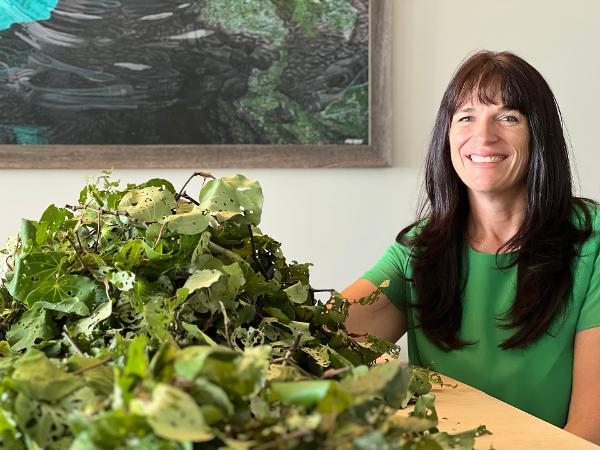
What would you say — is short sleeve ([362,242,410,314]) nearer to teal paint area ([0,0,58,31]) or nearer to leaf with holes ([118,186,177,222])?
leaf with holes ([118,186,177,222])

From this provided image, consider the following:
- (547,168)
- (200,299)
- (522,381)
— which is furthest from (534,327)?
(200,299)

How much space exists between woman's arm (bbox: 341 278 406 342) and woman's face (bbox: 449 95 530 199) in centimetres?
32

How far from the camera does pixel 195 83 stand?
2727mm

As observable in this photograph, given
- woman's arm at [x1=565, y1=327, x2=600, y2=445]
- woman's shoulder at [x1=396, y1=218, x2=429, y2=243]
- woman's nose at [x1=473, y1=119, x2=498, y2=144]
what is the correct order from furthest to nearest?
1. woman's shoulder at [x1=396, y1=218, x2=429, y2=243]
2. woman's nose at [x1=473, y1=119, x2=498, y2=144]
3. woman's arm at [x1=565, y1=327, x2=600, y2=445]

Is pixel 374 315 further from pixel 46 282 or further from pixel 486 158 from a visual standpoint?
pixel 46 282

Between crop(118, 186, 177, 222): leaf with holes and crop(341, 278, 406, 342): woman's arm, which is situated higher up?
crop(118, 186, 177, 222): leaf with holes

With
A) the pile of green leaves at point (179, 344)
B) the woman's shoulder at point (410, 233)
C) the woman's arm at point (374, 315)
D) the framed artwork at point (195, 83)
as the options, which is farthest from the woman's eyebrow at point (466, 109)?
the framed artwork at point (195, 83)

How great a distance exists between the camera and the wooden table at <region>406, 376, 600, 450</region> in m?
0.99

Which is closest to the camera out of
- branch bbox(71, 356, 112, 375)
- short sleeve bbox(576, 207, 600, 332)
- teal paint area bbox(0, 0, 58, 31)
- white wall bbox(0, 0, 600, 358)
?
branch bbox(71, 356, 112, 375)

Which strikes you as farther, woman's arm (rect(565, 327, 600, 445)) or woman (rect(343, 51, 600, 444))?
woman (rect(343, 51, 600, 444))

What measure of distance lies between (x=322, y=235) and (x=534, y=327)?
3.89 ft

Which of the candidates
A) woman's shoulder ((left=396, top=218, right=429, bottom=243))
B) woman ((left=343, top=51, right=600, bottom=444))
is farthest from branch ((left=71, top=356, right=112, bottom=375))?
woman's shoulder ((left=396, top=218, right=429, bottom=243))

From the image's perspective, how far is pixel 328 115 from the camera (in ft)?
9.23

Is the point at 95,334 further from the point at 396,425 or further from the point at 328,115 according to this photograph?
the point at 328,115
